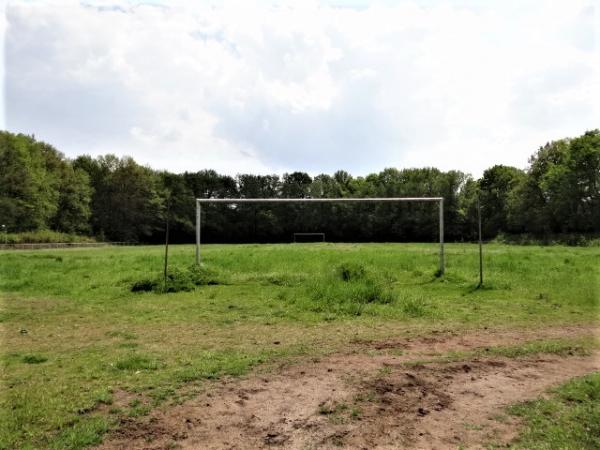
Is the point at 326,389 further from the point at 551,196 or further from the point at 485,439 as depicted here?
the point at 551,196

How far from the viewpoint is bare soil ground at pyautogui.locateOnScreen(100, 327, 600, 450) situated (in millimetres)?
3863

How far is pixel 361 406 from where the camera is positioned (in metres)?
4.53

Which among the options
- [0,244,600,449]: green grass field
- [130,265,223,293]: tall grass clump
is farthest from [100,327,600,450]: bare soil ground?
[130,265,223,293]: tall grass clump

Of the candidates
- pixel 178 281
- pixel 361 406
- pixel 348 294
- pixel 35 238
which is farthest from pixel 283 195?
pixel 361 406

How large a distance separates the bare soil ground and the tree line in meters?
42.0

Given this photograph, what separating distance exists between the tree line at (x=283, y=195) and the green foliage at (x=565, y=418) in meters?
42.3

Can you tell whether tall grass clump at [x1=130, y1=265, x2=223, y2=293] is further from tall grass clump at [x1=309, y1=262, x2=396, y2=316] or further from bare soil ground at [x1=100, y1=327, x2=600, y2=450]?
bare soil ground at [x1=100, y1=327, x2=600, y2=450]

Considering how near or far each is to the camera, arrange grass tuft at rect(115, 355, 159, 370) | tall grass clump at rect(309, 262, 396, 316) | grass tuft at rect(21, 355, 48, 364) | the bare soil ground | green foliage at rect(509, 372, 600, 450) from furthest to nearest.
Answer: tall grass clump at rect(309, 262, 396, 316)
grass tuft at rect(21, 355, 48, 364)
grass tuft at rect(115, 355, 159, 370)
the bare soil ground
green foliage at rect(509, 372, 600, 450)

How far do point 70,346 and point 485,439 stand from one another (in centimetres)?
599

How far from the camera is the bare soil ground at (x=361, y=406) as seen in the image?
3.86 metres

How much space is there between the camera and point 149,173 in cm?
6444

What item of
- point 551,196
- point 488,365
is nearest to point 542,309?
point 488,365

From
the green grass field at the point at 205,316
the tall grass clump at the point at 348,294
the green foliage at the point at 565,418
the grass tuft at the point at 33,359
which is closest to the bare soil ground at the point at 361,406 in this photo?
the green foliage at the point at 565,418

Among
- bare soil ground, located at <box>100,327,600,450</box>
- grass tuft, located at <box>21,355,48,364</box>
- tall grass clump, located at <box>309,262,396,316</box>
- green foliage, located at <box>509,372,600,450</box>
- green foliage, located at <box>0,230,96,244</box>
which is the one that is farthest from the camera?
green foliage, located at <box>0,230,96,244</box>
